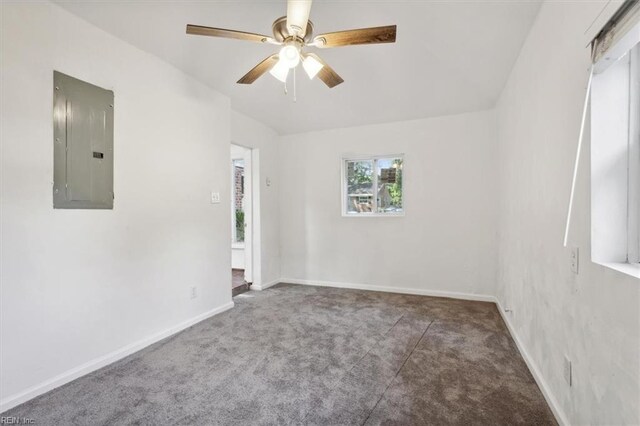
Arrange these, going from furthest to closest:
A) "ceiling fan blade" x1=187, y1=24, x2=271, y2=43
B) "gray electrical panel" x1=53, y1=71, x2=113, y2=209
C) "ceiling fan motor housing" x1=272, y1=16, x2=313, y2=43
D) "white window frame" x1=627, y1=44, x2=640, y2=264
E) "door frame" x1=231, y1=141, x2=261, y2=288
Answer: "door frame" x1=231, y1=141, x2=261, y2=288 → "gray electrical panel" x1=53, y1=71, x2=113, y2=209 → "ceiling fan motor housing" x1=272, y1=16, x2=313, y2=43 → "ceiling fan blade" x1=187, y1=24, x2=271, y2=43 → "white window frame" x1=627, y1=44, x2=640, y2=264

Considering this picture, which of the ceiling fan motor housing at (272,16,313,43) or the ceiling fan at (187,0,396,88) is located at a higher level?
the ceiling fan motor housing at (272,16,313,43)


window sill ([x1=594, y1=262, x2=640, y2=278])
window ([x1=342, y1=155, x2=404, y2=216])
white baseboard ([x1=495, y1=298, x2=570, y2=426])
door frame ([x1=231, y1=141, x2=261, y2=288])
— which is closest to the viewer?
window sill ([x1=594, y1=262, x2=640, y2=278])

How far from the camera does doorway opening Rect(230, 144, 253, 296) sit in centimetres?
471

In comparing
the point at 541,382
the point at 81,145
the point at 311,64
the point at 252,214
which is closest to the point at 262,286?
the point at 252,214

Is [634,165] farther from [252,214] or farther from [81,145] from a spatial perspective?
[252,214]

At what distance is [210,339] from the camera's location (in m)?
2.87

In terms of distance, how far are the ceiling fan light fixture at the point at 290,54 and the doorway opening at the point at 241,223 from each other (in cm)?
253

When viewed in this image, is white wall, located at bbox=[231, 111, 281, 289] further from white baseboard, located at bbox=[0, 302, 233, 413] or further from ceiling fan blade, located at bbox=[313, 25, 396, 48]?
ceiling fan blade, located at bbox=[313, 25, 396, 48]

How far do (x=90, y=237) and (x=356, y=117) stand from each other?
3.39 m

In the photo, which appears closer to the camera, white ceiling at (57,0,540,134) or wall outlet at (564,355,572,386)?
wall outlet at (564,355,572,386)

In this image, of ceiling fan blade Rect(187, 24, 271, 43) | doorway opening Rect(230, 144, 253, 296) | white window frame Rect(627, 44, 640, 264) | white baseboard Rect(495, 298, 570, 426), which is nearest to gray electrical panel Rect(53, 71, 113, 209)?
ceiling fan blade Rect(187, 24, 271, 43)

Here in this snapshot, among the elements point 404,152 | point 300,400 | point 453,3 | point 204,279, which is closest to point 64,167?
point 204,279

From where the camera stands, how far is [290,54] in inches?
81.7

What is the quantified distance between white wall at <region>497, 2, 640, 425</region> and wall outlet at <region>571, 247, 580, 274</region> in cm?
3
